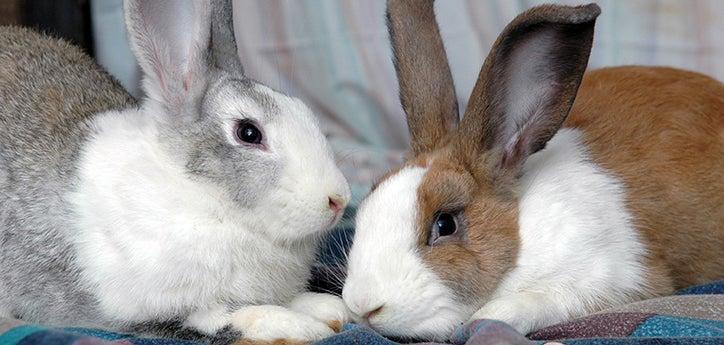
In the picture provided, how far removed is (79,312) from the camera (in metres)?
1.72

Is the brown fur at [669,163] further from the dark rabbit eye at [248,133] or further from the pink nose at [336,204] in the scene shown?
the dark rabbit eye at [248,133]

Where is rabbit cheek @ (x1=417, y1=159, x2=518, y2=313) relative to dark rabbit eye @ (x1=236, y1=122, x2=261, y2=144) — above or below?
below

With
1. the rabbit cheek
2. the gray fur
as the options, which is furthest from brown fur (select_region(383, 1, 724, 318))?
the gray fur

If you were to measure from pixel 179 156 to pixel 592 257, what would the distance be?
2.31 feet

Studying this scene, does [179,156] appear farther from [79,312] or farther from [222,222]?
[79,312]

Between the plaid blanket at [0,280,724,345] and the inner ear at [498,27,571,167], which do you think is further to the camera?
the inner ear at [498,27,571,167]

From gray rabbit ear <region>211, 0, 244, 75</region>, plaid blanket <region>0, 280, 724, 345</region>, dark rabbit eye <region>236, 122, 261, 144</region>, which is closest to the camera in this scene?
plaid blanket <region>0, 280, 724, 345</region>

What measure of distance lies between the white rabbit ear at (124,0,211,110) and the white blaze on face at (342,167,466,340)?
0.39 metres

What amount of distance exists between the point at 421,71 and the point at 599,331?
0.59 metres

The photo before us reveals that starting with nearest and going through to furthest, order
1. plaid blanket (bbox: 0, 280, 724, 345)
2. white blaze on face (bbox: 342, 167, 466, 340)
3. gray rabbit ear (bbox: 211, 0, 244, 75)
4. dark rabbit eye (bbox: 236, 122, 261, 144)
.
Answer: plaid blanket (bbox: 0, 280, 724, 345)
white blaze on face (bbox: 342, 167, 466, 340)
dark rabbit eye (bbox: 236, 122, 261, 144)
gray rabbit ear (bbox: 211, 0, 244, 75)

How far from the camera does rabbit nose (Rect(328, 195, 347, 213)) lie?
1.62 m

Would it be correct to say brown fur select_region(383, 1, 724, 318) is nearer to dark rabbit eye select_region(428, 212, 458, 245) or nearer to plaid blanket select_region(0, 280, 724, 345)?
dark rabbit eye select_region(428, 212, 458, 245)

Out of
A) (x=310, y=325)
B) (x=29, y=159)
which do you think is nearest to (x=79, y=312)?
(x=29, y=159)

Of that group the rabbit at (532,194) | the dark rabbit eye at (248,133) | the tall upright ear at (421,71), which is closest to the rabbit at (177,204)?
the dark rabbit eye at (248,133)
